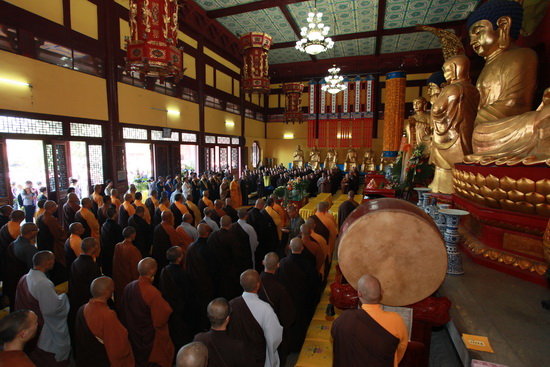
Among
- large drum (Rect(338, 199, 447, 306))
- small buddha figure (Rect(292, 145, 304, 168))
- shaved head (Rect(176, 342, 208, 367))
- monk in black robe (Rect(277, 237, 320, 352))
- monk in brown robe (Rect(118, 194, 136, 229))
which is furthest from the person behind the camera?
small buddha figure (Rect(292, 145, 304, 168))

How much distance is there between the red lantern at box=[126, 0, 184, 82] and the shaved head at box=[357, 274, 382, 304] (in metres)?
6.53

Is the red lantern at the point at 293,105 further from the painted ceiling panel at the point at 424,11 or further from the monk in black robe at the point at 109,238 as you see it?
the monk in black robe at the point at 109,238

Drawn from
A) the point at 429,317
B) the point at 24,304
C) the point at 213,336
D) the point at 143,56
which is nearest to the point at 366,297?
the point at 429,317

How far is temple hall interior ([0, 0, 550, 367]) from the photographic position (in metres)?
2.14

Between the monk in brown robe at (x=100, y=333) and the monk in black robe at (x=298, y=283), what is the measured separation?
4.96ft

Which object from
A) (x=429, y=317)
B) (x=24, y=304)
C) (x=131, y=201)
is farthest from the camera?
(x=131, y=201)

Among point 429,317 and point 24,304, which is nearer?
point 429,317

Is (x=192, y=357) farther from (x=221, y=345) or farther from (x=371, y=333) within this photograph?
(x=371, y=333)

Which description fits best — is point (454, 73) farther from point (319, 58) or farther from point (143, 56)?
point (319, 58)

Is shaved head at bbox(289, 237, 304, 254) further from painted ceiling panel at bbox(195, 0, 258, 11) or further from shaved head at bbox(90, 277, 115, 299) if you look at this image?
painted ceiling panel at bbox(195, 0, 258, 11)

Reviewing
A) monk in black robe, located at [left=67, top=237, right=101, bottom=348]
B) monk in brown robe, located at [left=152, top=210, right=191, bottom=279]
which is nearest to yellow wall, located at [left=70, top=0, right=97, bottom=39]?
monk in brown robe, located at [left=152, top=210, right=191, bottom=279]

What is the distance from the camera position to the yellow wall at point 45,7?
6215mm

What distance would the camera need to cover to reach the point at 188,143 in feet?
41.4

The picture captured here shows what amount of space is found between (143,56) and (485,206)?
22.6ft
